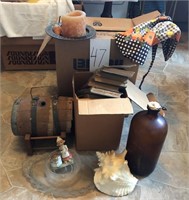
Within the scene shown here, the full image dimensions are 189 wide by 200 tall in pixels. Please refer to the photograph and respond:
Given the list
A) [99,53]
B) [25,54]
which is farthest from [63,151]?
[25,54]

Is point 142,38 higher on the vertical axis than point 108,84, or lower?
higher

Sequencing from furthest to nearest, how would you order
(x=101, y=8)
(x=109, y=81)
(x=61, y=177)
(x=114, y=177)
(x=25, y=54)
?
(x=101, y=8) → (x=25, y=54) → (x=109, y=81) → (x=61, y=177) → (x=114, y=177)

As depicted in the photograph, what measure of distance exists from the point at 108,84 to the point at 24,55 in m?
1.11

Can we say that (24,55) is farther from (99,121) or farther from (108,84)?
Answer: (99,121)

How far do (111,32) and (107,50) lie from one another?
7.2 inches

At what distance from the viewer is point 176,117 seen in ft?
6.17

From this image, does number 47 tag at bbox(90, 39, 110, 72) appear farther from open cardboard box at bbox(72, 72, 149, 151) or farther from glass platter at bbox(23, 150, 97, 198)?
glass platter at bbox(23, 150, 97, 198)

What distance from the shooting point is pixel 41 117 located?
1449 mm

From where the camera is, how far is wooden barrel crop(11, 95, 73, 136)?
1.44 m

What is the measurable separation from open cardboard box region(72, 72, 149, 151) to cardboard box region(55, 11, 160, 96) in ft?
0.26

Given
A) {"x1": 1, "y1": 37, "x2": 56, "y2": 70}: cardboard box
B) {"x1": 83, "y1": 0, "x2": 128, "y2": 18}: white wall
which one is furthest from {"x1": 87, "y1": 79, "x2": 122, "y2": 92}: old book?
{"x1": 83, "y1": 0, "x2": 128, "y2": 18}: white wall

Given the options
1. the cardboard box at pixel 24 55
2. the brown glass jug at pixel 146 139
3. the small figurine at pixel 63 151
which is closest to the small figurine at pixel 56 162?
the small figurine at pixel 63 151

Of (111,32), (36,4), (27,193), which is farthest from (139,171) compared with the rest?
(36,4)

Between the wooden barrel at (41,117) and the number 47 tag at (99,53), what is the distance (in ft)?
Result: 1.09
